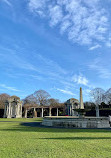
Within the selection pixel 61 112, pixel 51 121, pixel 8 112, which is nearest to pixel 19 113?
pixel 8 112

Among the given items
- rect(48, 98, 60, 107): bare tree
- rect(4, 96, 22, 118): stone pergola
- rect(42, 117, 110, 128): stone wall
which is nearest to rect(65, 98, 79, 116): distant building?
rect(48, 98, 60, 107): bare tree

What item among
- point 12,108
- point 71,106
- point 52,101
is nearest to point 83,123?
point 12,108

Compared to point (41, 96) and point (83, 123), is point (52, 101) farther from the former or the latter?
point (83, 123)

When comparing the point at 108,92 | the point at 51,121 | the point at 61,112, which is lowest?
the point at 61,112

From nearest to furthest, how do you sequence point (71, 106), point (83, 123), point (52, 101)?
1. point (83, 123)
2. point (71, 106)
3. point (52, 101)

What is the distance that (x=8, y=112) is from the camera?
1700 inches

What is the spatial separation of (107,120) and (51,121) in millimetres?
7255

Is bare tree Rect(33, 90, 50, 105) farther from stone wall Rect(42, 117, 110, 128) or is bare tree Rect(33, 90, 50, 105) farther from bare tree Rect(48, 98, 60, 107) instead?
stone wall Rect(42, 117, 110, 128)

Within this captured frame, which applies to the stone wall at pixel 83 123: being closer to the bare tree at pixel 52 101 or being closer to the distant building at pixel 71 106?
the distant building at pixel 71 106

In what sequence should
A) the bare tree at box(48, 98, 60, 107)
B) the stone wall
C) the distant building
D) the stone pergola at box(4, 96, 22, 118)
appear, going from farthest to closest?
the bare tree at box(48, 98, 60, 107), the distant building, the stone pergola at box(4, 96, 22, 118), the stone wall

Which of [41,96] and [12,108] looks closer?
[12,108]

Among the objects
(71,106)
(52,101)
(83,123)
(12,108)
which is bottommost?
(12,108)

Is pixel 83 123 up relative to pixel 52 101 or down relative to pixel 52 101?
down

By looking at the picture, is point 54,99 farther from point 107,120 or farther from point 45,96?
point 107,120
